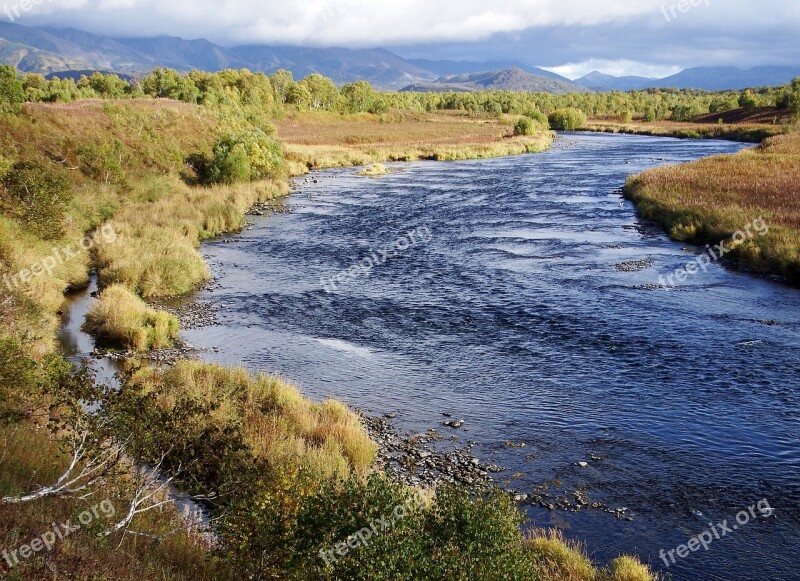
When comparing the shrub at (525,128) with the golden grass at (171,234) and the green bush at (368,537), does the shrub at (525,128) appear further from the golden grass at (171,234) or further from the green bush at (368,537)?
the green bush at (368,537)

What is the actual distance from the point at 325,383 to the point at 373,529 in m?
9.56

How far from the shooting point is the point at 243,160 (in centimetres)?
4656

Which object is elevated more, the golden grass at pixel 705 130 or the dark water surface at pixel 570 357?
the golden grass at pixel 705 130

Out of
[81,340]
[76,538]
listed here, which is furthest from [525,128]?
[76,538]

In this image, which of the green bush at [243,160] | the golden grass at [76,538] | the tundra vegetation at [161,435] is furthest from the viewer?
the green bush at [243,160]

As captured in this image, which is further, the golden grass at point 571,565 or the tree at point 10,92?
the tree at point 10,92

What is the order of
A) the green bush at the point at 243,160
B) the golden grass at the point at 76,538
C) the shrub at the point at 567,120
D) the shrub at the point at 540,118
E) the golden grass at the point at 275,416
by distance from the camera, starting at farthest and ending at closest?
1. the shrub at the point at 567,120
2. the shrub at the point at 540,118
3. the green bush at the point at 243,160
4. the golden grass at the point at 275,416
5. the golden grass at the point at 76,538

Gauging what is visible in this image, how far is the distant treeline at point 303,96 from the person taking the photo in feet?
258

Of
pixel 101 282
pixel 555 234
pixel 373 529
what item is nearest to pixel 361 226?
pixel 555 234

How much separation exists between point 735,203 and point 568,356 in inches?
835

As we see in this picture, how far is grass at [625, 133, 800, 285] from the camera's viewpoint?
2711cm

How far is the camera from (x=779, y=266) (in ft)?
85.1

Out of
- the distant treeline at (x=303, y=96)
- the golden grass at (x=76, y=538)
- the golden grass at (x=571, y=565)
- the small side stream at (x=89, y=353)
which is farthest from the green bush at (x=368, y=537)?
the distant treeline at (x=303, y=96)

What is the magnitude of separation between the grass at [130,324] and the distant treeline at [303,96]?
95.0 ft
